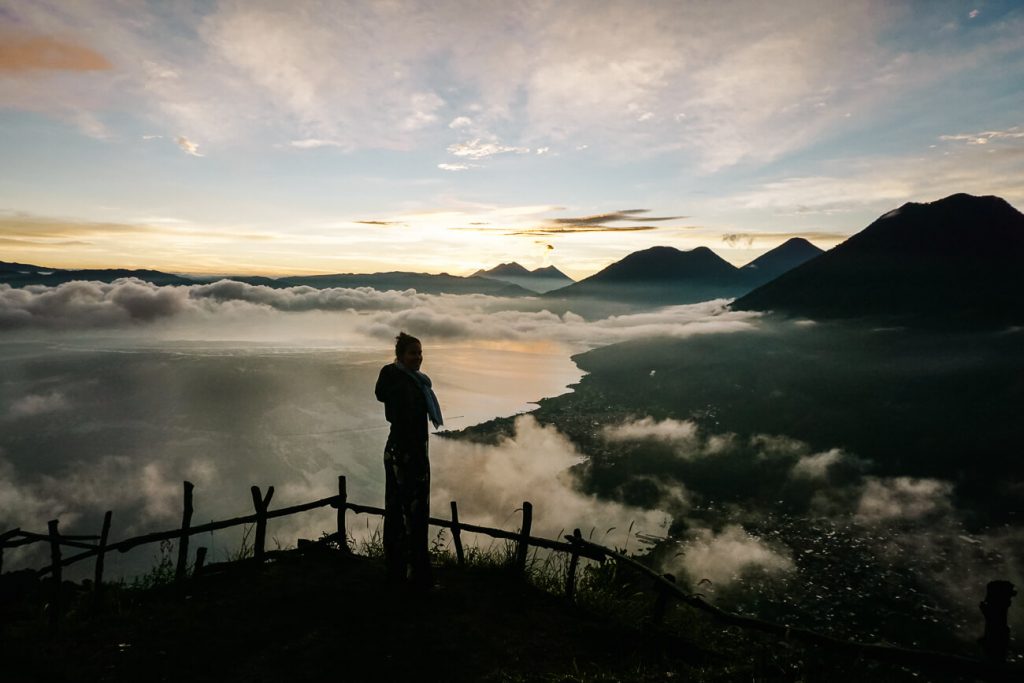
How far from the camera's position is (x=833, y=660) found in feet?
19.5

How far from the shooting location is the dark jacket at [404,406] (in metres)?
7.63

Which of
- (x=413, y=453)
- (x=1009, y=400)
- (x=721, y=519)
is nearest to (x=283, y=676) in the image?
(x=413, y=453)

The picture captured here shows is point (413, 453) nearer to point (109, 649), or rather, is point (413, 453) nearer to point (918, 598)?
point (109, 649)

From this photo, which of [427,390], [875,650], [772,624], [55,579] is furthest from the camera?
[55,579]

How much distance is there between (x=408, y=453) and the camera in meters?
7.70

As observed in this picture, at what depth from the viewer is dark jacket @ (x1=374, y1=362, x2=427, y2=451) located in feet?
25.0

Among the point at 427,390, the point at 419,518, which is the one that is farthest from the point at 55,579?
the point at 427,390

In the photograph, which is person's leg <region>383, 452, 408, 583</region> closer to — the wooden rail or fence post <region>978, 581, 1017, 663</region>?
the wooden rail

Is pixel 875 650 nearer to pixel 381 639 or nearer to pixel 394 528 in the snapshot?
pixel 381 639

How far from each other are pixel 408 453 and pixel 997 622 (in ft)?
22.1

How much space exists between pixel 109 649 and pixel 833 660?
335 inches

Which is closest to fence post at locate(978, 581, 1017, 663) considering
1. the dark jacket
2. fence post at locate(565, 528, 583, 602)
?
fence post at locate(565, 528, 583, 602)

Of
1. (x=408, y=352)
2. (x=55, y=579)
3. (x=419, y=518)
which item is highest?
(x=408, y=352)

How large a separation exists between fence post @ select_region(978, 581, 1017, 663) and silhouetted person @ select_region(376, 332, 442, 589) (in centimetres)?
623
